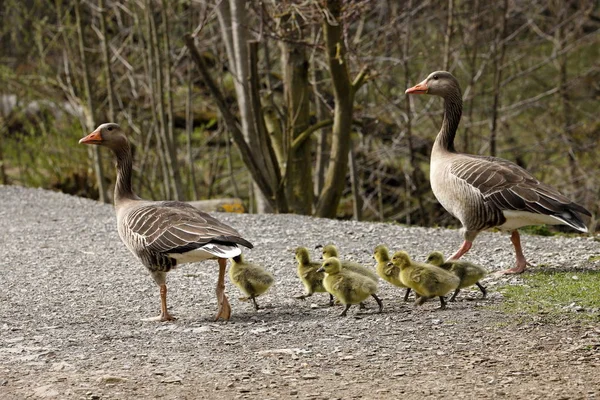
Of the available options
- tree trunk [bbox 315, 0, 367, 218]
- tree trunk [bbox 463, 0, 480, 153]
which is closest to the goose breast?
tree trunk [bbox 315, 0, 367, 218]

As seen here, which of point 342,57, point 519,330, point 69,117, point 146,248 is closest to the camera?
point 519,330

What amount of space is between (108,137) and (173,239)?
5.94ft

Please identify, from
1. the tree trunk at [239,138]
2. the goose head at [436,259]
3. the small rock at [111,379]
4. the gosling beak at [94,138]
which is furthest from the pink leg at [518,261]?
the tree trunk at [239,138]

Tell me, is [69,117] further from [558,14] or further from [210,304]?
[210,304]

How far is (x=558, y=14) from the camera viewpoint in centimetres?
1673

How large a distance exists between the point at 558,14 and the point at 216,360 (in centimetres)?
1317

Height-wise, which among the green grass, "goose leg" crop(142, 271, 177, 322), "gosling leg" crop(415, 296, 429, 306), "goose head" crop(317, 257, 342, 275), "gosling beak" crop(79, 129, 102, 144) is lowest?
the green grass

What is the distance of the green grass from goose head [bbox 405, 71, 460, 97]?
2241 mm

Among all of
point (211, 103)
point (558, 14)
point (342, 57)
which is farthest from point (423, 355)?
point (211, 103)

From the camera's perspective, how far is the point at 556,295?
23.0ft

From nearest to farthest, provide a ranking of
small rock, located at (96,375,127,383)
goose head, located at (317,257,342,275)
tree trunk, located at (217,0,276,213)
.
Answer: small rock, located at (96,375,127,383)
goose head, located at (317,257,342,275)
tree trunk, located at (217,0,276,213)

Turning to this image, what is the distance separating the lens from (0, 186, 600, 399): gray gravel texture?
5.19 m

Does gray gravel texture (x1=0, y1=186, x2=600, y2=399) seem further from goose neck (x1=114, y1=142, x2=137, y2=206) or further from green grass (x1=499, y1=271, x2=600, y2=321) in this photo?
goose neck (x1=114, y1=142, x2=137, y2=206)

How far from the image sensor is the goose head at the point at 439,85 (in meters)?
9.09
